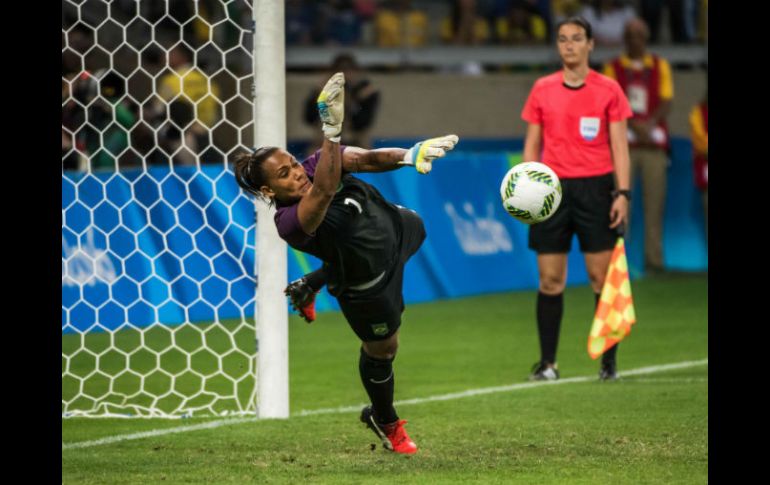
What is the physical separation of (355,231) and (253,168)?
582mm

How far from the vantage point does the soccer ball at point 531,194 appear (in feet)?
22.7

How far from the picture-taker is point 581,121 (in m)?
9.05

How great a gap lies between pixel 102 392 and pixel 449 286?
19.1ft

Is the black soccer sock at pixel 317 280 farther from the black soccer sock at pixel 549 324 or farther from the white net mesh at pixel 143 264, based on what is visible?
the black soccer sock at pixel 549 324

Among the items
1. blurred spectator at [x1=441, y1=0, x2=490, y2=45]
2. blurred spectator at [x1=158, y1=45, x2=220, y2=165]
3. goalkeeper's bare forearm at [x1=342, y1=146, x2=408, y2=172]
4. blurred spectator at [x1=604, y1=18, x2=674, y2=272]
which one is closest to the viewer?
goalkeeper's bare forearm at [x1=342, y1=146, x2=408, y2=172]

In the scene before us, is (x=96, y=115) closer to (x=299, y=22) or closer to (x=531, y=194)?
(x=531, y=194)

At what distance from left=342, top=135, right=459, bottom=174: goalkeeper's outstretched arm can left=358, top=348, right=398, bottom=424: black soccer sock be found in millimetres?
1009

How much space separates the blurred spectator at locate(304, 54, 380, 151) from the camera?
15.4 metres

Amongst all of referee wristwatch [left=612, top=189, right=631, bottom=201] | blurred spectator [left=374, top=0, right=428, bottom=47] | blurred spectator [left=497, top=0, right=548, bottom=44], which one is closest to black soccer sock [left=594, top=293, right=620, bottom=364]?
referee wristwatch [left=612, top=189, right=631, bottom=201]

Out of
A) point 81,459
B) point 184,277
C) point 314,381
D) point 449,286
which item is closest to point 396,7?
point 449,286

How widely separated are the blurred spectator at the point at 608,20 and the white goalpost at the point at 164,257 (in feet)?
28.8

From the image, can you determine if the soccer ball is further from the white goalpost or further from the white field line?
the white field line
